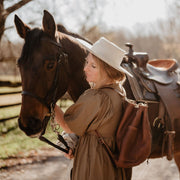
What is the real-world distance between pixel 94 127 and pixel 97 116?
0.30 feet

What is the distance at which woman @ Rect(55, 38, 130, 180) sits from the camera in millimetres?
1810

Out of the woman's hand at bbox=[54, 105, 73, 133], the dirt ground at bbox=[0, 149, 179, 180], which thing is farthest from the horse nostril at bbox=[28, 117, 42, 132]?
the dirt ground at bbox=[0, 149, 179, 180]

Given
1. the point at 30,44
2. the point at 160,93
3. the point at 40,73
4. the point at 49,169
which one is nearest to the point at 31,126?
the point at 40,73

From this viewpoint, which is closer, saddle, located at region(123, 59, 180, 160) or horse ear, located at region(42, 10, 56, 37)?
horse ear, located at region(42, 10, 56, 37)

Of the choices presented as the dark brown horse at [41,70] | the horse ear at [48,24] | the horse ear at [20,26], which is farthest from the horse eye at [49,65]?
the horse ear at [20,26]

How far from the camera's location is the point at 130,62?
3078mm

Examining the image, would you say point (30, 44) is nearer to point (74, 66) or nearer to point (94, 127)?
point (74, 66)

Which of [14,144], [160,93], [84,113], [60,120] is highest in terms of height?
[84,113]

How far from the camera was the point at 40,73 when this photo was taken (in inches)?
71.2

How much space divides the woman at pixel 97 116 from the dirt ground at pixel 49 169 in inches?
90.0

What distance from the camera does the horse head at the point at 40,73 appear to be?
1781 mm

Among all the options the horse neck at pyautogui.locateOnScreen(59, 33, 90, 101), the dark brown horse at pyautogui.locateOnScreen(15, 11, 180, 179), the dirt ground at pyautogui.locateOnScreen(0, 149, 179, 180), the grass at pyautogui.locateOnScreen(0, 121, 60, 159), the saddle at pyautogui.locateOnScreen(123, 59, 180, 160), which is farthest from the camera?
the grass at pyautogui.locateOnScreen(0, 121, 60, 159)

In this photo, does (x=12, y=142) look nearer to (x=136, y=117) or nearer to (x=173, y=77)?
(x=173, y=77)

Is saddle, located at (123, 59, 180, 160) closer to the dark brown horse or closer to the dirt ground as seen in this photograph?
the dark brown horse
